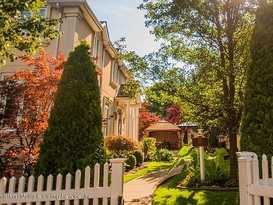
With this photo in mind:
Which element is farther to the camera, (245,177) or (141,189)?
(141,189)

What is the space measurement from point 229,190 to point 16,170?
6687mm

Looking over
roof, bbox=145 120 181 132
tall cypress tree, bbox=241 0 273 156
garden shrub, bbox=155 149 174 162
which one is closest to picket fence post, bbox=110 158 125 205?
tall cypress tree, bbox=241 0 273 156

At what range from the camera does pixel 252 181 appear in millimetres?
3826

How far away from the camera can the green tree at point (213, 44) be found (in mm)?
9414

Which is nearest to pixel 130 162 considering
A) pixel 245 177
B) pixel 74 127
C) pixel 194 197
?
pixel 194 197

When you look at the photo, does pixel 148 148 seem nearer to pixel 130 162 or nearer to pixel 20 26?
pixel 130 162

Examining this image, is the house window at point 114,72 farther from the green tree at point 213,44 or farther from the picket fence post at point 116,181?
the picket fence post at point 116,181

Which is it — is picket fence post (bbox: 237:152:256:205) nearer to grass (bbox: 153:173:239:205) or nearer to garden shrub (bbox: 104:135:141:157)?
grass (bbox: 153:173:239:205)

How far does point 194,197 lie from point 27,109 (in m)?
5.75

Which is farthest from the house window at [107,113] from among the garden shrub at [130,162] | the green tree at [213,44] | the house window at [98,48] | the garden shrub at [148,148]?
the green tree at [213,44]

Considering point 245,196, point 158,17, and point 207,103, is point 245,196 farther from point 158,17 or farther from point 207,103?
point 158,17

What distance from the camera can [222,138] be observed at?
2525cm

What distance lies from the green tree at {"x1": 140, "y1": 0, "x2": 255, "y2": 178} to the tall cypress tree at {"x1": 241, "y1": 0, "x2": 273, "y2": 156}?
270cm

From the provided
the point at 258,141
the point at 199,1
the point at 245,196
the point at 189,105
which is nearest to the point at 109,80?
the point at 189,105
